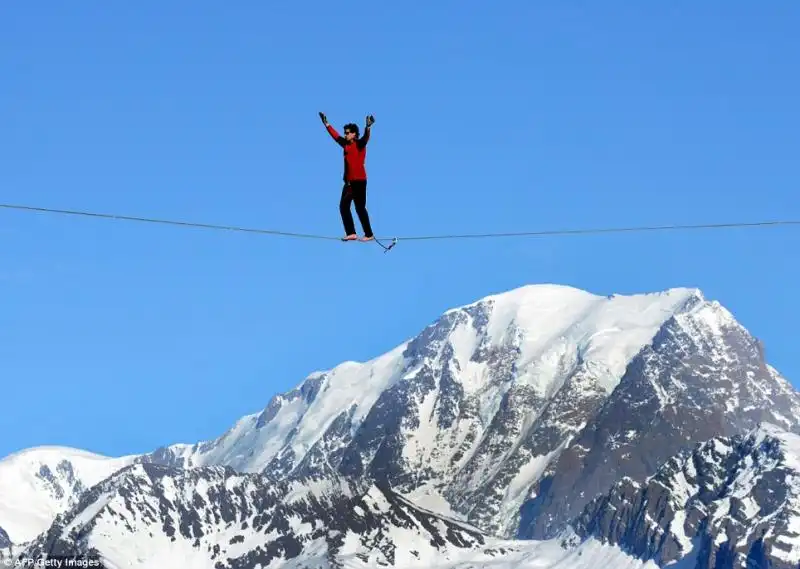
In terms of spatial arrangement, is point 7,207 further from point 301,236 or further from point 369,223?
point 369,223

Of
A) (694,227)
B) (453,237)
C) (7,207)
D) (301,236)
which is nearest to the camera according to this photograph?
(7,207)

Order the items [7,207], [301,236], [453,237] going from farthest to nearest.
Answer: [453,237] < [301,236] < [7,207]

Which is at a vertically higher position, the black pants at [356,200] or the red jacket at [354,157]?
the red jacket at [354,157]

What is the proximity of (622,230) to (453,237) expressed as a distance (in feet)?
27.0

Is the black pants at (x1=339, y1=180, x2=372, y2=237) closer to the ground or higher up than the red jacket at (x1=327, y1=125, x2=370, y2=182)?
closer to the ground

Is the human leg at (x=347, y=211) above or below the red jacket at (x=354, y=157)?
below

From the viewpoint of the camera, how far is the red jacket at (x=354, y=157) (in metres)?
56.7

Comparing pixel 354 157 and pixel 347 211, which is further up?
pixel 354 157

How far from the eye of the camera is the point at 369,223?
5762 centimetres

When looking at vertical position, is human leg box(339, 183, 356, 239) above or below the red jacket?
below

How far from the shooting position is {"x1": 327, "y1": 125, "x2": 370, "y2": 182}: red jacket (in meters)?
56.7

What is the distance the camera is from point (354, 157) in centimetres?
5681

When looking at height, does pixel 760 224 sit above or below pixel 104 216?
above

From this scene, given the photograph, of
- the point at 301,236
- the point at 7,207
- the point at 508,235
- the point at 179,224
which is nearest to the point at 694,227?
the point at 508,235
